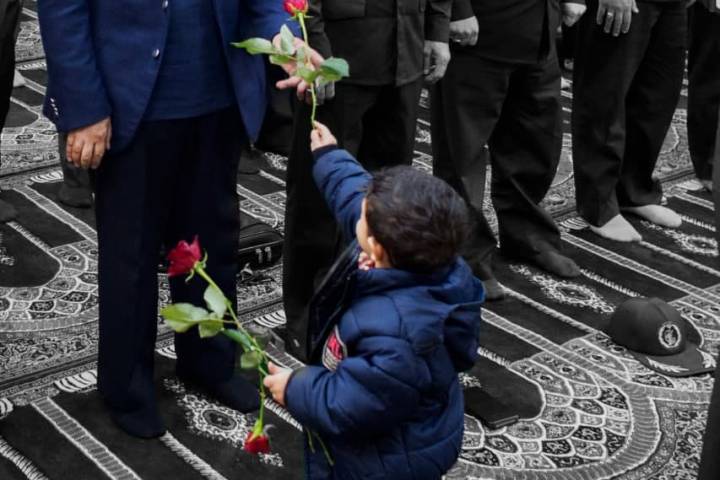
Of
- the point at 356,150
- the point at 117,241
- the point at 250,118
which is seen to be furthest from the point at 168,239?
the point at 356,150

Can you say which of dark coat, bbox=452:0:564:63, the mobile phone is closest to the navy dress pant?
the mobile phone

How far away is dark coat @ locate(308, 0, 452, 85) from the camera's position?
3635 millimetres

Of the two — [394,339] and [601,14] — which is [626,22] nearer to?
[601,14]

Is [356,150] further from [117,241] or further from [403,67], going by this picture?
[117,241]

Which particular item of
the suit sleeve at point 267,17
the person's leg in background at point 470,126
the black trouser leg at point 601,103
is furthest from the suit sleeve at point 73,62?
the black trouser leg at point 601,103

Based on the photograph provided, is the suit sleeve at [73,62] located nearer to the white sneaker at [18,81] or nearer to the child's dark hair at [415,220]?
the child's dark hair at [415,220]

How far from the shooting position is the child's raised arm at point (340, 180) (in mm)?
2584

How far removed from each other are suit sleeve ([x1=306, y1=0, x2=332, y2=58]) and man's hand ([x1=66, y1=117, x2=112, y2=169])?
672 millimetres

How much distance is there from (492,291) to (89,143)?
69.5 inches

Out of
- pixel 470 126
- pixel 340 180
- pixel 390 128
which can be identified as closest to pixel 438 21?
pixel 390 128

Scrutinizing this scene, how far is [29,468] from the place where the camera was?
325 centimetres

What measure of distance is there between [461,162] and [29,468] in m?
1.77

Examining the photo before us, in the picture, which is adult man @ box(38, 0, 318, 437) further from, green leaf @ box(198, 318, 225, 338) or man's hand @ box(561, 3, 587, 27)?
man's hand @ box(561, 3, 587, 27)

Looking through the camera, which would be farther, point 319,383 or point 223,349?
point 223,349
